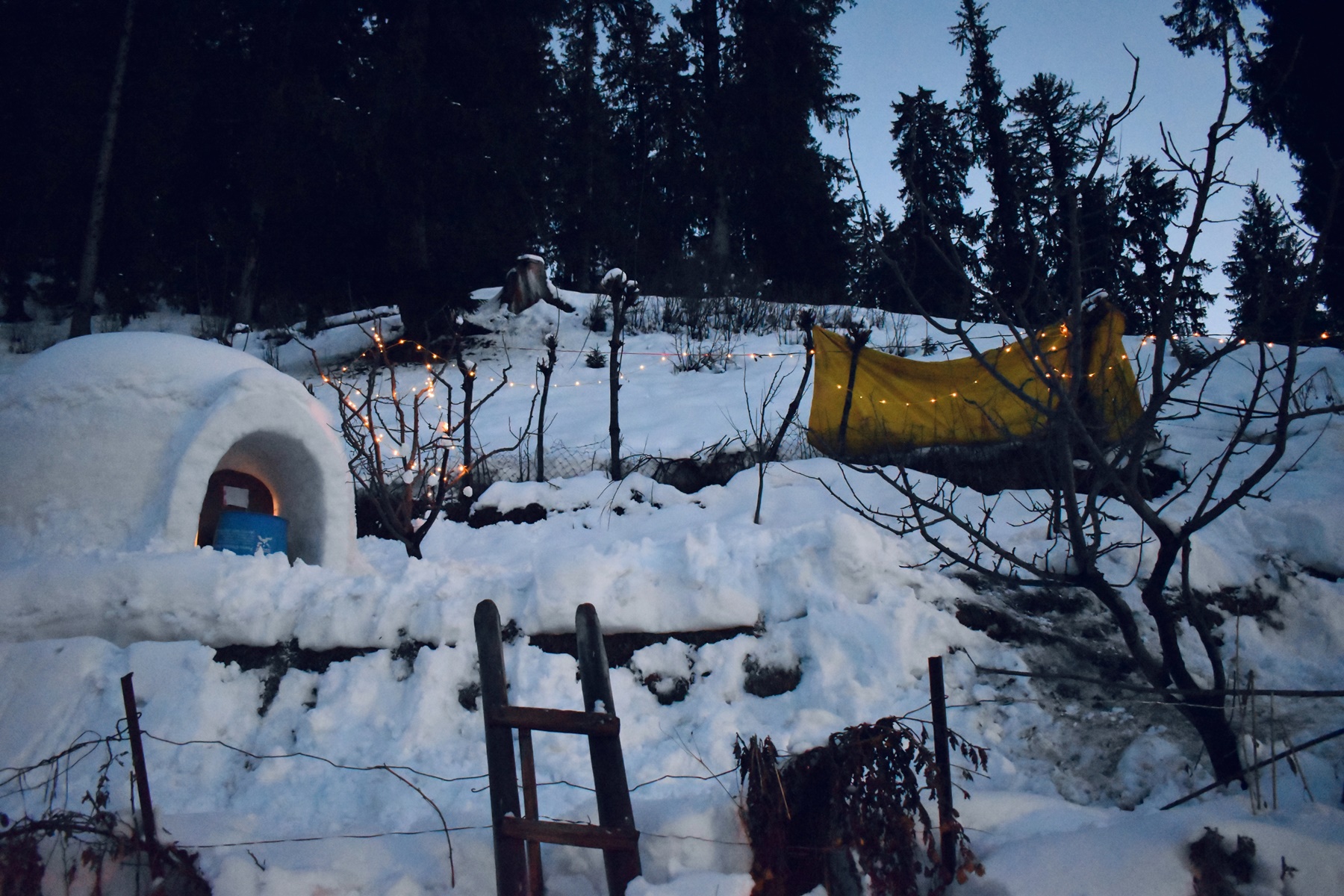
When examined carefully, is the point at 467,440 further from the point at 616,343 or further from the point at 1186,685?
the point at 1186,685

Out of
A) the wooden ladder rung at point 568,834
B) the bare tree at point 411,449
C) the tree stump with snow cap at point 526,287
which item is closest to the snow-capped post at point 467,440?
the bare tree at point 411,449

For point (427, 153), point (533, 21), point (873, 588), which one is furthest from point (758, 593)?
point (533, 21)

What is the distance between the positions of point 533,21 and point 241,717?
1376cm

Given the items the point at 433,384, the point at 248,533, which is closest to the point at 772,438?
the point at 433,384

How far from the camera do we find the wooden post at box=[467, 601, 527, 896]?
2.34 meters

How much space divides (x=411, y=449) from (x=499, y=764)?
590 cm

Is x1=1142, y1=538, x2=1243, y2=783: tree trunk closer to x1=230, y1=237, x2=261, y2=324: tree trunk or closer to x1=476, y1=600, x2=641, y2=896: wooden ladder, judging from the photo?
x1=476, y1=600, x2=641, y2=896: wooden ladder

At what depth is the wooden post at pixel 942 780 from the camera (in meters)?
2.48

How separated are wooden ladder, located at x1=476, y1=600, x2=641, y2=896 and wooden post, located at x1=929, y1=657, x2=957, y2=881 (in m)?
1.03

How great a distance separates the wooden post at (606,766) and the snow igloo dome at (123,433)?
115 inches

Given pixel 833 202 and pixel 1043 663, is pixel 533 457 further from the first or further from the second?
pixel 833 202

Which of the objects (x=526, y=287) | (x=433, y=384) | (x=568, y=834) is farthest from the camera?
(x=526, y=287)

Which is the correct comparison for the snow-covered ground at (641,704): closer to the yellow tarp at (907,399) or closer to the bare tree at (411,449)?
the bare tree at (411,449)

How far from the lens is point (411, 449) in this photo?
25.7 feet
